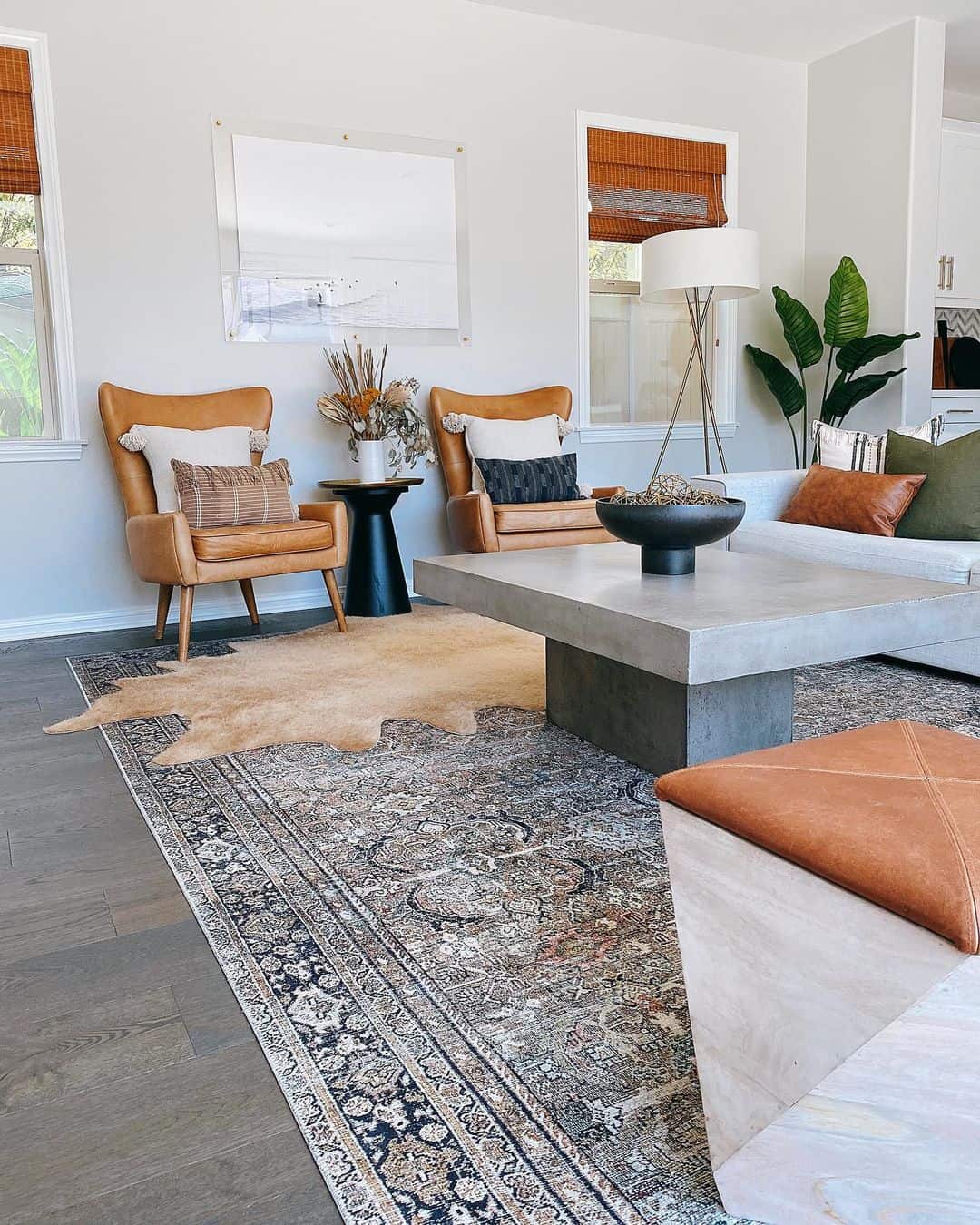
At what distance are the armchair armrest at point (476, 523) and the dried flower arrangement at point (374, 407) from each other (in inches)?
17.3

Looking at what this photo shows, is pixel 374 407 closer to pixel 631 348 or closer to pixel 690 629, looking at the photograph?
pixel 631 348

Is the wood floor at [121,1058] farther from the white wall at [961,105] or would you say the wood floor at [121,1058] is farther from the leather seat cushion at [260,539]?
the white wall at [961,105]

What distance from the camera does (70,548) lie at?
425 cm

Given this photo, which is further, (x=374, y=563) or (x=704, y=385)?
(x=704, y=385)

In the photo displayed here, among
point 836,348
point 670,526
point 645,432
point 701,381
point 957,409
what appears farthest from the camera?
point 957,409

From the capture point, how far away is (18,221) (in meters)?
4.10

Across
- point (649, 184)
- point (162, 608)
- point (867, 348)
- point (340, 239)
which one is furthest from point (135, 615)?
point (867, 348)

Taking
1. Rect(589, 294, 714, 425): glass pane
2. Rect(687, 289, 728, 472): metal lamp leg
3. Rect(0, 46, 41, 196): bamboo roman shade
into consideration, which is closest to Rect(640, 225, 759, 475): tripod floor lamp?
Rect(687, 289, 728, 472): metal lamp leg

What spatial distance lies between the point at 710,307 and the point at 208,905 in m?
4.81

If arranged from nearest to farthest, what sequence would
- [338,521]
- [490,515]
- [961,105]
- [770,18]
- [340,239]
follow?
[338,521], [490,515], [340,239], [770,18], [961,105]

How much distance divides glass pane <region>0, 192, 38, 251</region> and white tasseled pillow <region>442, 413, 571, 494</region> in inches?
74.2

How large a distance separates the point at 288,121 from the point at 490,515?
2.00m

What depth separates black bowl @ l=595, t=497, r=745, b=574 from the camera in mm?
2316

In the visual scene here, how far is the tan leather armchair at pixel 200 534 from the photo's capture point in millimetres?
3627
